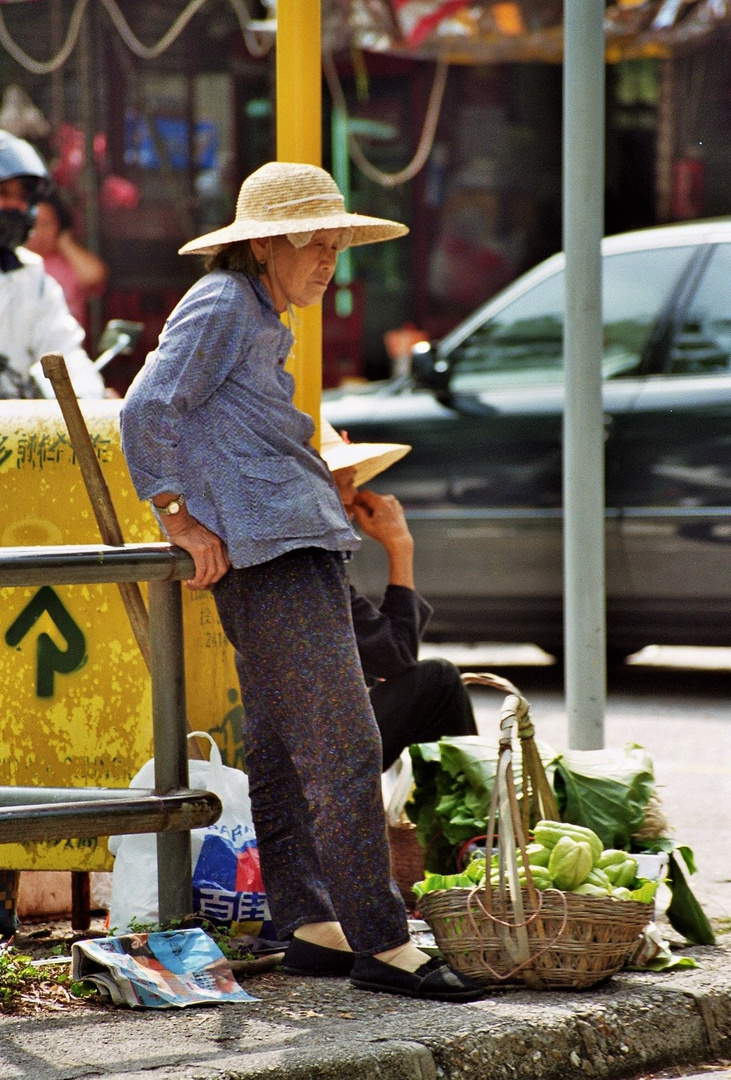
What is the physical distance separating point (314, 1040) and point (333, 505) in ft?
3.20

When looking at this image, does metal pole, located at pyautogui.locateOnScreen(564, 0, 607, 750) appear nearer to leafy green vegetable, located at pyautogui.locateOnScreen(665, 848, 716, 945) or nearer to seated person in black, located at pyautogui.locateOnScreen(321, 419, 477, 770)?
seated person in black, located at pyautogui.locateOnScreen(321, 419, 477, 770)

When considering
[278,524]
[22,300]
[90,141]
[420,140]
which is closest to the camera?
[278,524]

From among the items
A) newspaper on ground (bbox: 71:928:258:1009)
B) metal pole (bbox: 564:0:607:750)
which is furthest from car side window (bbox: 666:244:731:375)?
newspaper on ground (bbox: 71:928:258:1009)

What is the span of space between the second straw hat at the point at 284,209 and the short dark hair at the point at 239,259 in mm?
20

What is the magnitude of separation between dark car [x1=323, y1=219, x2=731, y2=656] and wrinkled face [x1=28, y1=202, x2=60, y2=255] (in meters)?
4.63

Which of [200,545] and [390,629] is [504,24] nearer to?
[390,629]

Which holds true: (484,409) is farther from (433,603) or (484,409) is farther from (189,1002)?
(189,1002)

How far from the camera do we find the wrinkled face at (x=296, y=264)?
3375 millimetres

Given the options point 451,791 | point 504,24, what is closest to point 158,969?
point 451,791

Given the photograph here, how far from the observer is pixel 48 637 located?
383 cm

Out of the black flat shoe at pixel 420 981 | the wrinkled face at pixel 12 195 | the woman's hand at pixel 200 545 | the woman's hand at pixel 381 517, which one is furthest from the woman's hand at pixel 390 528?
the wrinkled face at pixel 12 195

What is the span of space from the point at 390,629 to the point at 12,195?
2275 mm

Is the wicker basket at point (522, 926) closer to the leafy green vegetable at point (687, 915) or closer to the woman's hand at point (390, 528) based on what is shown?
the leafy green vegetable at point (687, 915)

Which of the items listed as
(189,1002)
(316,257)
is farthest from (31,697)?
(316,257)
